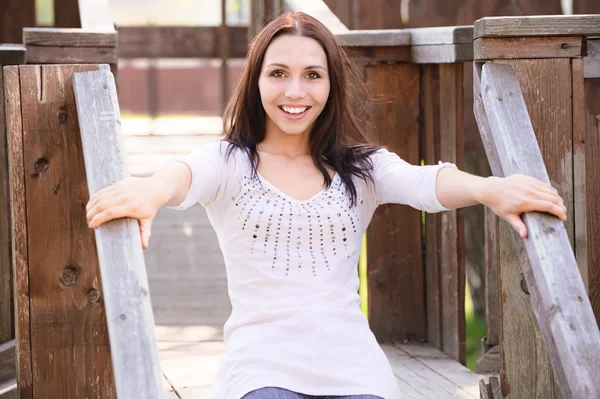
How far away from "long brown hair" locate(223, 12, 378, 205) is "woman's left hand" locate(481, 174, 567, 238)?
0.41 m

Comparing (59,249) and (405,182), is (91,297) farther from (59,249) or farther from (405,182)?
(405,182)

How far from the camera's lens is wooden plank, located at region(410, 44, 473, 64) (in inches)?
133

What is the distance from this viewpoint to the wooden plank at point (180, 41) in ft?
28.8

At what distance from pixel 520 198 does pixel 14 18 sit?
5529 millimetres

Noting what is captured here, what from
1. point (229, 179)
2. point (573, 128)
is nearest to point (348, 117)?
point (229, 179)

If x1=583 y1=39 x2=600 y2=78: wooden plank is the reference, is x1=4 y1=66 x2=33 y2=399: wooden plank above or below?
below

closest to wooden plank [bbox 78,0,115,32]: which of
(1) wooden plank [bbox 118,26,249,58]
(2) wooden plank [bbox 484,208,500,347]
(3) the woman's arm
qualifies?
(3) the woman's arm

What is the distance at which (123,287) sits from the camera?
1884mm

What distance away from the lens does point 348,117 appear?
2633 mm

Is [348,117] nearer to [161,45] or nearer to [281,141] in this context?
[281,141]

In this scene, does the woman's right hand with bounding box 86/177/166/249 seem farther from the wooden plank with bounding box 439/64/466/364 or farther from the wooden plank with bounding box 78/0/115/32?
the wooden plank with bounding box 439/64/466/364

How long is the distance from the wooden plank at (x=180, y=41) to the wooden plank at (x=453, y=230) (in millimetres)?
5216

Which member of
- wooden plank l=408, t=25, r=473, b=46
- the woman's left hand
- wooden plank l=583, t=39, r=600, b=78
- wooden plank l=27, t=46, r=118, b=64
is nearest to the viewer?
the woman's left hand

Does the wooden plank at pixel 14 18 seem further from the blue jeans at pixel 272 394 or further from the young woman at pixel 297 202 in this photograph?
the blue jeans at pixel 272 394
